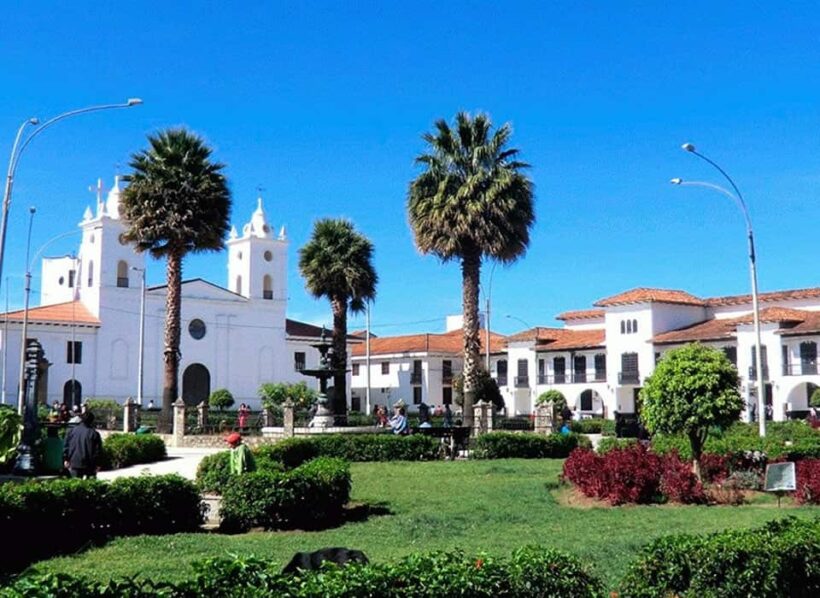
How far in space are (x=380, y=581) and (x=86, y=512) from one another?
23.0 ft

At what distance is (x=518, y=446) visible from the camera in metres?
26.8

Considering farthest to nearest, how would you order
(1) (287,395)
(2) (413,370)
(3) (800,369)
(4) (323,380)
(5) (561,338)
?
(2) (413,370), (5) (561,338), (1) (287,395), (3) (800,369), (4) (323,380)

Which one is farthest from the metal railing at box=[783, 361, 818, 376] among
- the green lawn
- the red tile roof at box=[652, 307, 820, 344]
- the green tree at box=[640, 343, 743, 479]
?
the green lawn

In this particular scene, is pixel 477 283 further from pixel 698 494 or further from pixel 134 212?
pixel 698 494

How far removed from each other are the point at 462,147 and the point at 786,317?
2380 cm

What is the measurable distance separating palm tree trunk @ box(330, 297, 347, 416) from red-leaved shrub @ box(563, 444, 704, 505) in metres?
24.4

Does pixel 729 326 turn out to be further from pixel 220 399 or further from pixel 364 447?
pixel 364 447

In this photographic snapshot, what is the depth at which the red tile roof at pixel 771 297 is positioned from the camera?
176 feet

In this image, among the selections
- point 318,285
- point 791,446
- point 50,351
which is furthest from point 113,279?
point 791,446

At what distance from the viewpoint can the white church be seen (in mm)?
57844

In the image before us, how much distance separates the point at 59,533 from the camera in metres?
11.3

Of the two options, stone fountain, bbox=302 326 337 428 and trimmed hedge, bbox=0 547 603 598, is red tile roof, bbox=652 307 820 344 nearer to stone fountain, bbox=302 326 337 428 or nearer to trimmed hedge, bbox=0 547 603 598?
stone fountain, bbox=302 326 337 428

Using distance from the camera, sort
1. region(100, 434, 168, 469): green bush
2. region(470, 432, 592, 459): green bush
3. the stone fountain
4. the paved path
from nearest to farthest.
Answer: the paved path < region(100, 434, 168, 469): green bush < region(470, 432, 592, 459): green bush < the stone fountain

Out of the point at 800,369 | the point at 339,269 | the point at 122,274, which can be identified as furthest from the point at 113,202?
the point at 800,369
